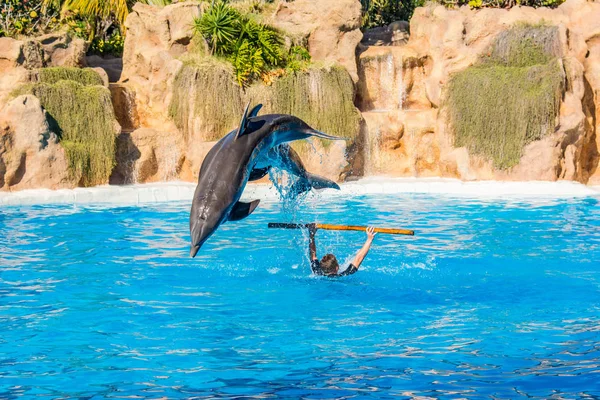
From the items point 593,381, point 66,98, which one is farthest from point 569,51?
point 593,381

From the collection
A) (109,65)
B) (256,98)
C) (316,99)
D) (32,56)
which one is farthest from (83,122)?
(316,99)

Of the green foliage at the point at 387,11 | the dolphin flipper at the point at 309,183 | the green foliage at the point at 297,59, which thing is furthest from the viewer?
the green foliage at the point at 387,11

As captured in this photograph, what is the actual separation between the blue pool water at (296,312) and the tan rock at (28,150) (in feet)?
10.0

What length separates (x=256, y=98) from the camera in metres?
18.2

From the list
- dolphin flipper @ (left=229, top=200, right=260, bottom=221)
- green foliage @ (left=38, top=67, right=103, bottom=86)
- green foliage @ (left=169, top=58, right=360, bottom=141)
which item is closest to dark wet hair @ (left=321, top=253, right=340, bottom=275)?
dolphin flipper @ (left=229, top=200, right=260, bottom=221)

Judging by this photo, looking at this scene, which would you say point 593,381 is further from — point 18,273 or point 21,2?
point 21,2

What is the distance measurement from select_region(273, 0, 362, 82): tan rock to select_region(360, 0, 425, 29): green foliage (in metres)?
4.38

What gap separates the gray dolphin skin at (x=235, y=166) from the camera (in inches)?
241

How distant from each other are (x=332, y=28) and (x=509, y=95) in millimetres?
4469

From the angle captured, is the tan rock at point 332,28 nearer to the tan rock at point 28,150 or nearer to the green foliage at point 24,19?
the green foliage at point 24,19

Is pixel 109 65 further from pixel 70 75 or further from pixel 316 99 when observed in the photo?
pixel 316 99

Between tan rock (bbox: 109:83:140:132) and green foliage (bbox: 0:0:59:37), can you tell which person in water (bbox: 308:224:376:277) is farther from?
green foliage (bbox: 0:0:59:37)

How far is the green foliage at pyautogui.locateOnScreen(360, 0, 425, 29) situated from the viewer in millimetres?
24562

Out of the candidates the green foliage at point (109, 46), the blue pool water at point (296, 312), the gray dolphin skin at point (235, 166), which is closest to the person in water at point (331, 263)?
the blue pool water at point (296, 312)
